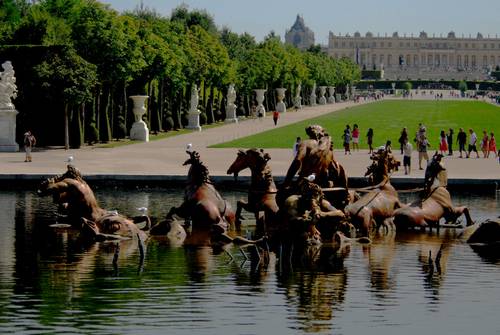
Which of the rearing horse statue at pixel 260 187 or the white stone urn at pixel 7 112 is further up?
the white stone urn at pixel 7 112

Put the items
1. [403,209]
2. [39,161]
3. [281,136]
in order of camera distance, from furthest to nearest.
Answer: [281,136]
[39,161]
[403,209]

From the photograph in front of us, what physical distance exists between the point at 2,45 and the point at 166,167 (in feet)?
51.8

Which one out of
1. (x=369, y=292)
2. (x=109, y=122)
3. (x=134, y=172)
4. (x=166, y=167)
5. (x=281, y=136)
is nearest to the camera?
(x=369, y=292)

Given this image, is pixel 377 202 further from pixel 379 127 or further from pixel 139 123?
pixel 379 127

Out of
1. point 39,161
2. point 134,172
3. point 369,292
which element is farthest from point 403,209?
point 39,161

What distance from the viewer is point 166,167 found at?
137ft

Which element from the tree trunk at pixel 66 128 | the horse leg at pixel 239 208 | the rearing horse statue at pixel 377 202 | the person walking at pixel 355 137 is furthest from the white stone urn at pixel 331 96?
the horse leg at pixel 239 208

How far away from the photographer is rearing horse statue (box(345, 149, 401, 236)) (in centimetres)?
2525

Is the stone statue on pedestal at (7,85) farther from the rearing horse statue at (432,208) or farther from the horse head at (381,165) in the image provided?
the rearing horse statue at (432,208)

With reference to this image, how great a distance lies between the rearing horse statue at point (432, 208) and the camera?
2626cm

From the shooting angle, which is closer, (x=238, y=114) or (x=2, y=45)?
(x=2, y=45)

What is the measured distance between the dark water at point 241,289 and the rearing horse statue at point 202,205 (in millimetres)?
1102

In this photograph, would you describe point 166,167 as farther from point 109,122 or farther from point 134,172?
point 109,122

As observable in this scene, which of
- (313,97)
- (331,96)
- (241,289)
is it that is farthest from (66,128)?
(331,96)
